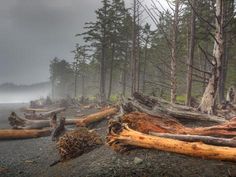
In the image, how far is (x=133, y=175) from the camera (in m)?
7.48

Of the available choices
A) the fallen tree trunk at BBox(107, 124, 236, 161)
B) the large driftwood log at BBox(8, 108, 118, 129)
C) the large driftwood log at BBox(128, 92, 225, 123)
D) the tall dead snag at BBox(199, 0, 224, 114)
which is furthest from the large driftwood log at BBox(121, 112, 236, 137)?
the large driftwood log at BBox(8, 108, 118, 129)

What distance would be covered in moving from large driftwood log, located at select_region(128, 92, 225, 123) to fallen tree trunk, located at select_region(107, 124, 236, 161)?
99.7 inches

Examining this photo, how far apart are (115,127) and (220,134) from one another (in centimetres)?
317

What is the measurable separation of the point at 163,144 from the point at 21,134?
1174 centimetres

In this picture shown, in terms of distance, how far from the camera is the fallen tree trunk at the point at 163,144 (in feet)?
24.0

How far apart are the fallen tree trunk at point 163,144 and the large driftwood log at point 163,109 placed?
2533 mm

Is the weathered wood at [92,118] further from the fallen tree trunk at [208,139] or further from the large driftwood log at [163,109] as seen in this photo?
the fallen tree trunk at [208,139]

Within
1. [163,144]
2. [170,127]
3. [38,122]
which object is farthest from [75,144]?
[38,122]

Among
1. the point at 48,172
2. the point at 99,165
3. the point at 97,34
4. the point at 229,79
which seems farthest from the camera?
the point at 97,34

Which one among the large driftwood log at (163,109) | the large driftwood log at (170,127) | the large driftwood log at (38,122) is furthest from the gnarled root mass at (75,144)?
the large driftwood log at (38,122)

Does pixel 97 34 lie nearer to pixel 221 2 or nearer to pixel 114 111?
pixel 114 111

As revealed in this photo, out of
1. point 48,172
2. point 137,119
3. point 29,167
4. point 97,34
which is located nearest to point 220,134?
point 137,119

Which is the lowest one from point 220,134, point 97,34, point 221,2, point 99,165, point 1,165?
point 1,165

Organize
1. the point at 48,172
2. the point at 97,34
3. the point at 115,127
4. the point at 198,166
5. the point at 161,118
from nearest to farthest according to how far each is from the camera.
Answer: the point at 198,166
the point at 115,127
the point at 48,172
the point at 161,118
the point at 97,34
